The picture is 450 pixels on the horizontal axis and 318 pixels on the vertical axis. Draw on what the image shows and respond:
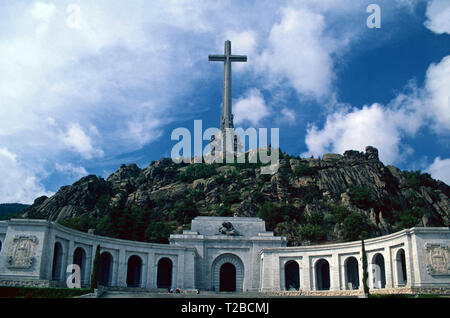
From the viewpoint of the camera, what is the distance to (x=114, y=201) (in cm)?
9025

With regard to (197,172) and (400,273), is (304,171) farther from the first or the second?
(400,273)

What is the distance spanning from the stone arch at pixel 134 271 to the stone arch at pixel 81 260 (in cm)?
746

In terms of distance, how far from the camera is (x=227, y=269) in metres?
52.7

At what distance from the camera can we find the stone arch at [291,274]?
171 ft

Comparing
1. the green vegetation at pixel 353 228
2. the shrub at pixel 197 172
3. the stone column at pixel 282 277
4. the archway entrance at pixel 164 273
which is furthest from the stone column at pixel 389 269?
the shrub at pixel 197 172

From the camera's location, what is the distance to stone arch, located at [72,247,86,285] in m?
42.2

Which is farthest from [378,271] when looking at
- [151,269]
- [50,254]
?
[50,254]

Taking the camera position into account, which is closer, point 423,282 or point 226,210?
point 423,282

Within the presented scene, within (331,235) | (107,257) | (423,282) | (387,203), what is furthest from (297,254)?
(387,203)

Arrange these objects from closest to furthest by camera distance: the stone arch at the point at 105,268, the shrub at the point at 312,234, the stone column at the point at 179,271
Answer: the stone arch at the point at 105,268, the stone column at the point at 179,271, the shrub at the point at 312,234

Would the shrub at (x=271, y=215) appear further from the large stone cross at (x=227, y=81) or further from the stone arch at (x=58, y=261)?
the stone arch at (x=58, y=261)
